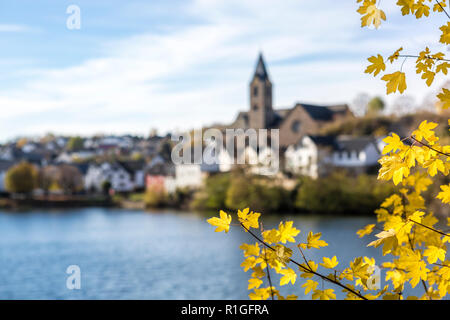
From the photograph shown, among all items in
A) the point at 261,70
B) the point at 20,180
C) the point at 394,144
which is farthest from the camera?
the point at 261,70

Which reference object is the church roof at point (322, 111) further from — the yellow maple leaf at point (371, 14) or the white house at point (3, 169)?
the yellow maple leaf at point (371, 14)

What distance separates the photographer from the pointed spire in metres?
43.7

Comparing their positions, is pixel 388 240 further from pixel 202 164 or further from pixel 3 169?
pixel 3 169

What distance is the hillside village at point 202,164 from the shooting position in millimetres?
30453

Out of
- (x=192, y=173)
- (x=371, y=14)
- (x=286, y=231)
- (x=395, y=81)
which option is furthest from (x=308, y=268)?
(x=192, y=173)

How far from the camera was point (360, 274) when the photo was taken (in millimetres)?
1717

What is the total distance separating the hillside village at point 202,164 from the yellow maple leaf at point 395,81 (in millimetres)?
25971

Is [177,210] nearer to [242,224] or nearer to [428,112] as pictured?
[428,112]

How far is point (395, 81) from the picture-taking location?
5.06 ft

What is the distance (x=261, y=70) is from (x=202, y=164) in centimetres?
1107

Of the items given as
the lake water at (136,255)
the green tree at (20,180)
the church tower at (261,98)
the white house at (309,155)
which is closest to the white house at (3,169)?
the green tree at (20,180)
